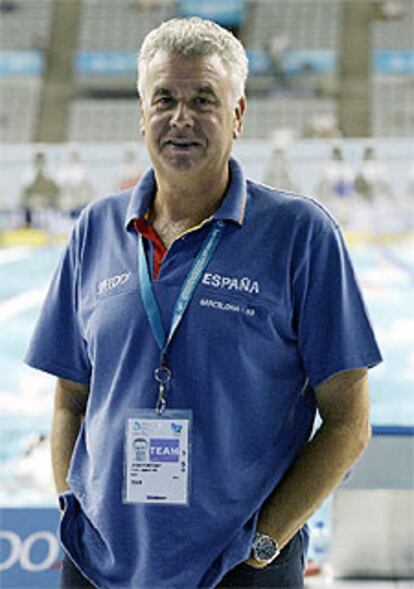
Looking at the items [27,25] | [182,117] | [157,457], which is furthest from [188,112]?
[27,25]

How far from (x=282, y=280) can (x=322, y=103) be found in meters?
13.4

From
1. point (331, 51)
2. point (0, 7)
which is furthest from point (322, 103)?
point (0, 7)

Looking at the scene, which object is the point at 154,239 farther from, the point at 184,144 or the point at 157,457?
the point at 157,457

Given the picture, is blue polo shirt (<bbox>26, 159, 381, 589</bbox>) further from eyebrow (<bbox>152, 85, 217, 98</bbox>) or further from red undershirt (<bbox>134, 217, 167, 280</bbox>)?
eyebrow (<bbox>152, 85, 217, 98</bbox>)

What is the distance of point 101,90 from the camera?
15555mm

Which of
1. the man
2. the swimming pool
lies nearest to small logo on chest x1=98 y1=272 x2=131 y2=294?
the man

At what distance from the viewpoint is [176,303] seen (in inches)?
50.8

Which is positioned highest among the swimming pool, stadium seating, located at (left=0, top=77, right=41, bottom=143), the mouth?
stadium seating, located at (left=0, top=77, right=41, bottom=143)

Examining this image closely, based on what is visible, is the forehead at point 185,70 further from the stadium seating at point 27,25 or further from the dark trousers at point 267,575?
the stadium seating at point 27,25

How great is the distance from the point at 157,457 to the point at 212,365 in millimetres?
146

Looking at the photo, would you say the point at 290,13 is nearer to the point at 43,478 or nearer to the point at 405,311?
the point at 405,311

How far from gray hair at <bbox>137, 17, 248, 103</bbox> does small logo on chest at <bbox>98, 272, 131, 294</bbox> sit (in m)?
0.26

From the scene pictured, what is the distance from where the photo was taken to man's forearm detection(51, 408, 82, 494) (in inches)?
57.7

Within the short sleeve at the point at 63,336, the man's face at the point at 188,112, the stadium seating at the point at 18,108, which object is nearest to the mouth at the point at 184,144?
the man's face at the point at 188,112
